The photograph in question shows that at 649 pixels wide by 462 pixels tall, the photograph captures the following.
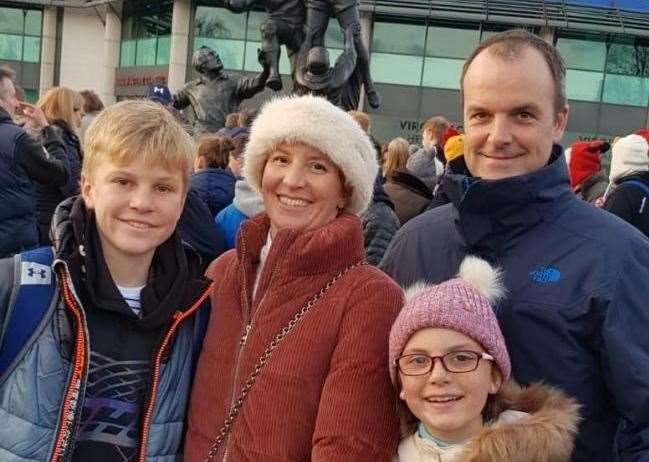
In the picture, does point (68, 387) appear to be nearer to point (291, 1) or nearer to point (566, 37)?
point (291, 1)

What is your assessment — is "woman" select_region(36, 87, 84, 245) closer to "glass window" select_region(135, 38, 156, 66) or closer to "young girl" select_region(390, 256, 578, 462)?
"young girl" select_region(390, 256, 578, 462)

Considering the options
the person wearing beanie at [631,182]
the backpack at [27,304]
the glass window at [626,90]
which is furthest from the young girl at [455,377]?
the glass window at [626,90]

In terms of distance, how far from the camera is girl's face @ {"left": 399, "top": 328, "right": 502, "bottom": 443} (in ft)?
5.87

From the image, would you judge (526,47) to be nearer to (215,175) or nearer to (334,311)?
(334,311)

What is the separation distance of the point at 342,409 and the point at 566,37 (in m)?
30.6

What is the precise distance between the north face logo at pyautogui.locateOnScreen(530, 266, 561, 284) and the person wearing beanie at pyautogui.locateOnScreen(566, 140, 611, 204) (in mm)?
4413

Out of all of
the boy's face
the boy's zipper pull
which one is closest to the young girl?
the boy's zipper pull

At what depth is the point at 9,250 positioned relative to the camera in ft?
15.7

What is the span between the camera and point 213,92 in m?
9.42

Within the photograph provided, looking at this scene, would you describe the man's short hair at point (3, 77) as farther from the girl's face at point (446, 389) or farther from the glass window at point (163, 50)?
the glass window at point (163, 50)

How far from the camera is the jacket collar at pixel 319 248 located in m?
1.97

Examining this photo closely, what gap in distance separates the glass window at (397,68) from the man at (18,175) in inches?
1022

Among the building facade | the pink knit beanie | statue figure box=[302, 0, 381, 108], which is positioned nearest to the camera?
the pink knit beanie

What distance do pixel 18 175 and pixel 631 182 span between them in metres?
4.13
